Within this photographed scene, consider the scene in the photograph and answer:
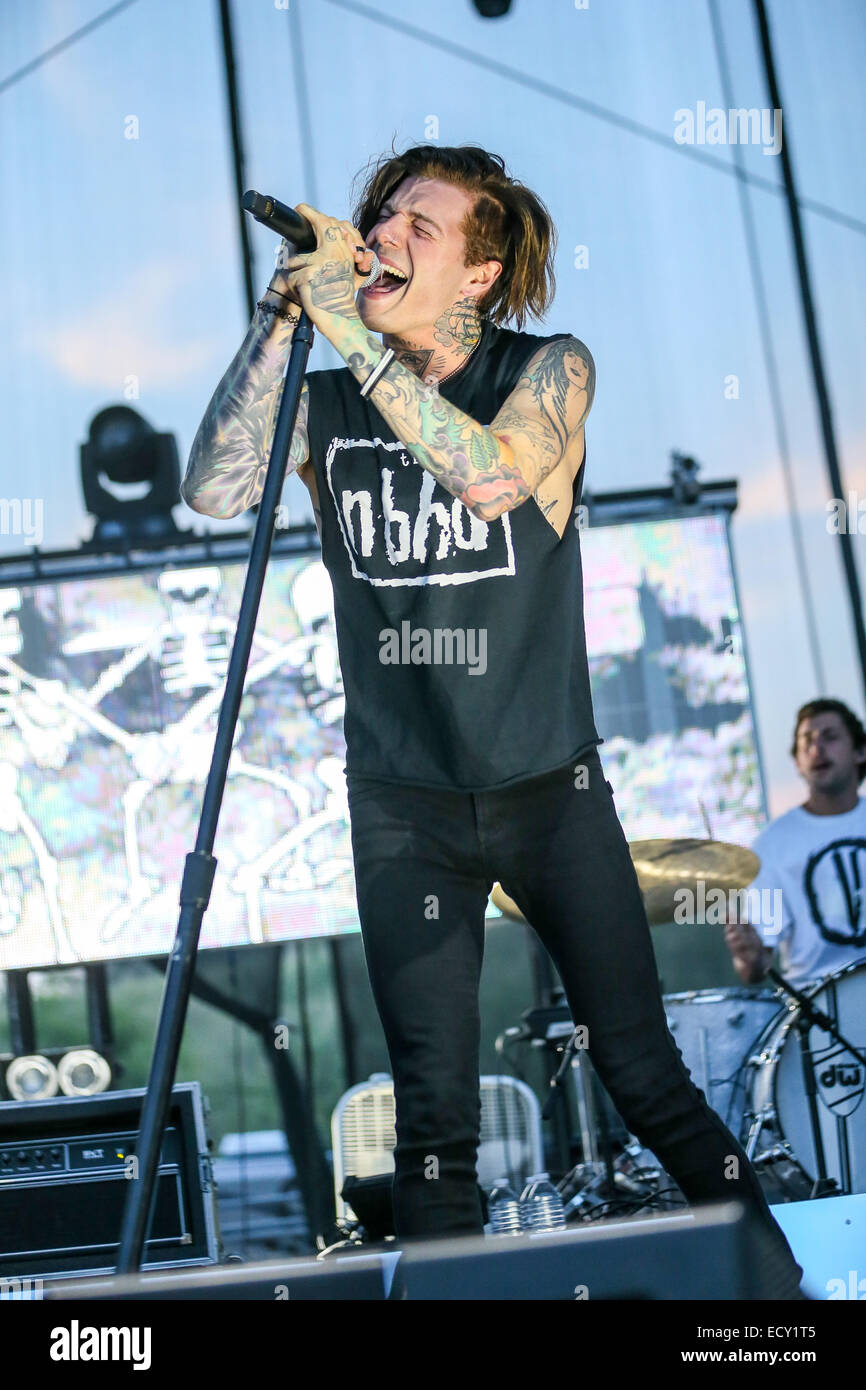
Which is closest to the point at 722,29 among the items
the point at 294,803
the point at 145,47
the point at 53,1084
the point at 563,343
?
the point at 145,47

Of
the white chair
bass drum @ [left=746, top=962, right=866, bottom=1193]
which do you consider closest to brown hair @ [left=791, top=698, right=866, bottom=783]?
bass drum @ [left=746, top=962, right=866, bottom=1193]

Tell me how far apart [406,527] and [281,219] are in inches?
17.4

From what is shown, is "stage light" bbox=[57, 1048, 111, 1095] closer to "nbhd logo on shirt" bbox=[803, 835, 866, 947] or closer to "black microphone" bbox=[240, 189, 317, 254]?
"nbhd logo on shirt" bbox=[803, 835, 866, 947]

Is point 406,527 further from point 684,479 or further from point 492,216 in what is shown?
point 684,479

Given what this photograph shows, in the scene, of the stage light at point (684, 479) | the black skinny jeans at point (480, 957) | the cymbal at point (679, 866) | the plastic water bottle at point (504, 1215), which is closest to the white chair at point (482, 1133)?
the plastic water bottle at point (504, 1215)

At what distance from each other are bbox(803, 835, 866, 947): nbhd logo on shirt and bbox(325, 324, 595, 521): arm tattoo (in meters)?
2.65

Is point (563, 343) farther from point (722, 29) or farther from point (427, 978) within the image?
point (722, 29)

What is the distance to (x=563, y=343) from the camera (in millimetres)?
1782

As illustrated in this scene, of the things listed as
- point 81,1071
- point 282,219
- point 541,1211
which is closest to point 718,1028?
point 541,1211

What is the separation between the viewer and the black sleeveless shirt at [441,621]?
5.23 ft

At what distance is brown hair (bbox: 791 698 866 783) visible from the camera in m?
4.26

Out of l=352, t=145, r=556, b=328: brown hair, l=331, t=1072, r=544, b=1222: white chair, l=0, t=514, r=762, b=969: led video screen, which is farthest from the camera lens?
l=0, t=514, r=762, b=969: led video screen

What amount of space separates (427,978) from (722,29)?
13.9 feet

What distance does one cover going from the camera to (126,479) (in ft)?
15.4
